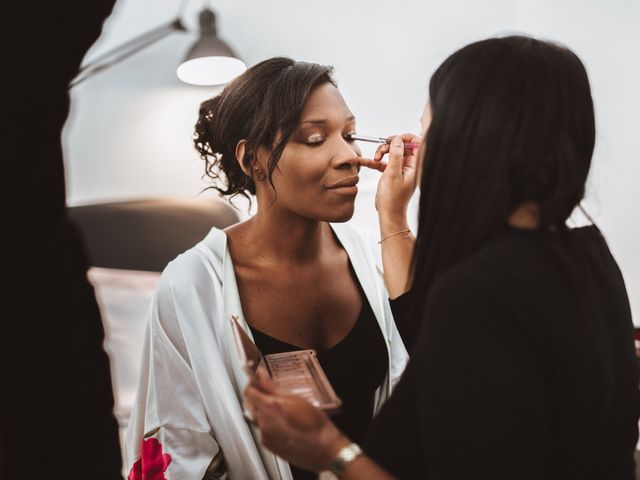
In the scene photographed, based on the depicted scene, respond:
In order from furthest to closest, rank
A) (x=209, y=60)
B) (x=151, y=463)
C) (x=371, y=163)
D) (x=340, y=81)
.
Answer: (x=340, y=81)
(x=209, y=60)
(x=371, y=163)
(x=151, y=463)

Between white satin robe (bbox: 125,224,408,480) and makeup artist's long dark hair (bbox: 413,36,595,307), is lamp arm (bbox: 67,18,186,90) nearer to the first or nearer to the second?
white satin robe (bbox: 125,224,408,480)

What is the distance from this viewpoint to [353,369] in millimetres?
1129

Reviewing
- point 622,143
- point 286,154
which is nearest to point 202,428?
point 286,154

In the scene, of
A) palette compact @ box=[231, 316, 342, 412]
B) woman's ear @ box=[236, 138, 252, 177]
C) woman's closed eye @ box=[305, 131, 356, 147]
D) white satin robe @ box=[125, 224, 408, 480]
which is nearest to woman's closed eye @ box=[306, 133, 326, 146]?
woman's closed eye @ box=[305, 131, 356, 147]

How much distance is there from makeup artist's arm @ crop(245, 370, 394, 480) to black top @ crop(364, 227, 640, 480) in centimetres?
9

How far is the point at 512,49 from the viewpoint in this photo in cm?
60

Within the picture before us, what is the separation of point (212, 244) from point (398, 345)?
0.42 m

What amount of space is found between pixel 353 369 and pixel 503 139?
667 mm

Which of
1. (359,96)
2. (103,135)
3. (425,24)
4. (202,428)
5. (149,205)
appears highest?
(425,24)

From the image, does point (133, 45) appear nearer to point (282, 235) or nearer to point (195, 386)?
point (282, 235)

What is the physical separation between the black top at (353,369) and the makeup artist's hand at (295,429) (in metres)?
0.48

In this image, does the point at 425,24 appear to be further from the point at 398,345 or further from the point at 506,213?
the point at 506,213

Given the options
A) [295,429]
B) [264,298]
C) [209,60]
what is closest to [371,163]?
[264,298]

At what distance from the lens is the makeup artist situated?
514 mm
